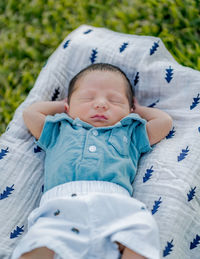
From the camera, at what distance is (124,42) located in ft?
7.87

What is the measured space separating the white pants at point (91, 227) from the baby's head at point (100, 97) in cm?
45

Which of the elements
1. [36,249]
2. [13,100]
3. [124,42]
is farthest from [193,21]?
[36,249]

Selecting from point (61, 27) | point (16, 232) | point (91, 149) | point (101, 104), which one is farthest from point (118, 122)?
point (61, 27)

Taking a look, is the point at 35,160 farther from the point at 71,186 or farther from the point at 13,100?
the point at 13,100

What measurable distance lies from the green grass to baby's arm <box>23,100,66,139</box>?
51 cm

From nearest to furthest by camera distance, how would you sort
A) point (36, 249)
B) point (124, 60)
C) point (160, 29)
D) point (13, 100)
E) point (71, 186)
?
point (36, 249) < point (71, 186) < point (124, 60) < point (13, 100) < point (160, 29)

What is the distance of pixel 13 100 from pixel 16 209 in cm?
101

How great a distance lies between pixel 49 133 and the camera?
2.00 metres

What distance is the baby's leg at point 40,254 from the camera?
1538 millimetres

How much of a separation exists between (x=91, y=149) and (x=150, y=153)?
1.23 feet

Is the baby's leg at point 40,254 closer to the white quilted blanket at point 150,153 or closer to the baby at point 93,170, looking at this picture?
the baby at point 93,170

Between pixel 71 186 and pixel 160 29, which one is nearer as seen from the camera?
pixel 71 186

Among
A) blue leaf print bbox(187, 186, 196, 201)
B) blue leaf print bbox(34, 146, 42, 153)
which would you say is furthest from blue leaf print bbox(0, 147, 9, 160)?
blue leaf print bbox(187, 186, 196, 201)

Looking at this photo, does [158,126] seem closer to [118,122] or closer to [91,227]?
[118,122]
